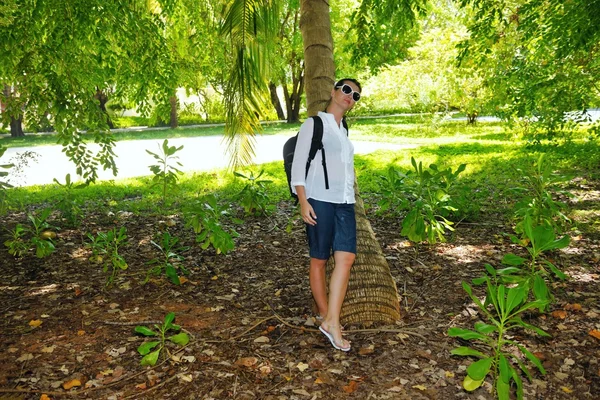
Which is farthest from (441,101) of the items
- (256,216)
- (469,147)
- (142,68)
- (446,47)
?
(142,68)

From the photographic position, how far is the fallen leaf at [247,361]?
134 inches

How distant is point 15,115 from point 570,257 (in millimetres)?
5529

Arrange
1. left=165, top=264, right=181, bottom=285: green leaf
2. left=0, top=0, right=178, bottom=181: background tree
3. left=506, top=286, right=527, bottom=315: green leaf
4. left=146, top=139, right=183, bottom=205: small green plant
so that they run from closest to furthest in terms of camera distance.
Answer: left=506, top=286, right=527, bottom=315: green leaf < left=165, top=264, right=181, bottom=285: green leaf < left=0, top=0, right=178, bottom=181: background tree < left=146, top=139, right=183, bottom=205: small green plant

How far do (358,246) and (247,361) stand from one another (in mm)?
1245

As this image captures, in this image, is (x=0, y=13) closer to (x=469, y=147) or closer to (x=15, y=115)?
(x=15, y=115)

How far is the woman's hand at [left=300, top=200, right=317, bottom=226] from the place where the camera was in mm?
3381

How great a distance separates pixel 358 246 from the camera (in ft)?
13.5

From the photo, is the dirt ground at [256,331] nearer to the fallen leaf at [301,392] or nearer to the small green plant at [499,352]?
the fallen leaf at [301,392]

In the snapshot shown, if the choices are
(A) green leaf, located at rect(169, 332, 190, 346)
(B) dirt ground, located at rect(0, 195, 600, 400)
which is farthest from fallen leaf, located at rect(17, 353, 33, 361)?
(A) green leaf, located at rect(169, 332, 190, 346)

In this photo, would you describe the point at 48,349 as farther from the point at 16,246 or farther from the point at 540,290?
the point at 540,290

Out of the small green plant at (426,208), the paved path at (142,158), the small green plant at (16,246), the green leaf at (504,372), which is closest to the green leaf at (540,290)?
the green leaf at (504,372)

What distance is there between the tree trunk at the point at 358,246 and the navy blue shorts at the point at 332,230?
0.54 meters

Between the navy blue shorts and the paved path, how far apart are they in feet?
24.7

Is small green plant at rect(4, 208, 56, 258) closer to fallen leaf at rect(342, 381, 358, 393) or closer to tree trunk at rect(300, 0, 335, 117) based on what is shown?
tree trunk at rect(300, 0, 335, 117)
